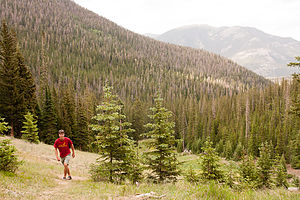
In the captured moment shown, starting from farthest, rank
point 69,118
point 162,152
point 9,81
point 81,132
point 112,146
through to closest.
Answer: point 81,132, point 69,118, point 9,81, point 162,152, point 112,146

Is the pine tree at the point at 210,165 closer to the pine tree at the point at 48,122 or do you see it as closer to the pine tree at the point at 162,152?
the pine tree at the point at 162,152

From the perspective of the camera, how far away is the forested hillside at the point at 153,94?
44.7 meters

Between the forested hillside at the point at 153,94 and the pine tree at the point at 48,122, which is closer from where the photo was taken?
A: the pine tree at the point at 48,122

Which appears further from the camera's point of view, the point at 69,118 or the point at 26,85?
the point at 69,118

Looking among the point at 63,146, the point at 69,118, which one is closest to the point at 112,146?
the point at 63,146

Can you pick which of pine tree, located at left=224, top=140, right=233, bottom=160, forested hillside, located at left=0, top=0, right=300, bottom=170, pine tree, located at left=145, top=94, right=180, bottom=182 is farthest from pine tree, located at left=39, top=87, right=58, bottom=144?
pine tree, located at left=224, top=140, right=233, bottom=160

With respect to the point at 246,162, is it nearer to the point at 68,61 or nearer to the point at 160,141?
the point at 160,141

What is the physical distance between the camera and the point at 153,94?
138 metres

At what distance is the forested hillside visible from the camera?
1758 inches

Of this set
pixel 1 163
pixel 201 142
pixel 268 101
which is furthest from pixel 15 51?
pixel 268 101

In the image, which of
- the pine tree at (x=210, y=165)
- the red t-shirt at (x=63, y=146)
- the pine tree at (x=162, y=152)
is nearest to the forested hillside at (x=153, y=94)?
the pine tree at (x=162, y=152)

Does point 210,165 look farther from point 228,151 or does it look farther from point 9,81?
point 228,151

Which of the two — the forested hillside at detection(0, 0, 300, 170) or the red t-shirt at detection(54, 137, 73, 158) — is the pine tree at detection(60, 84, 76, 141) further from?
the red t-shirt at detection(54, 137, 73, 158)

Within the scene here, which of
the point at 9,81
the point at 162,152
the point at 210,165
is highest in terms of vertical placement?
the point at 9,81
